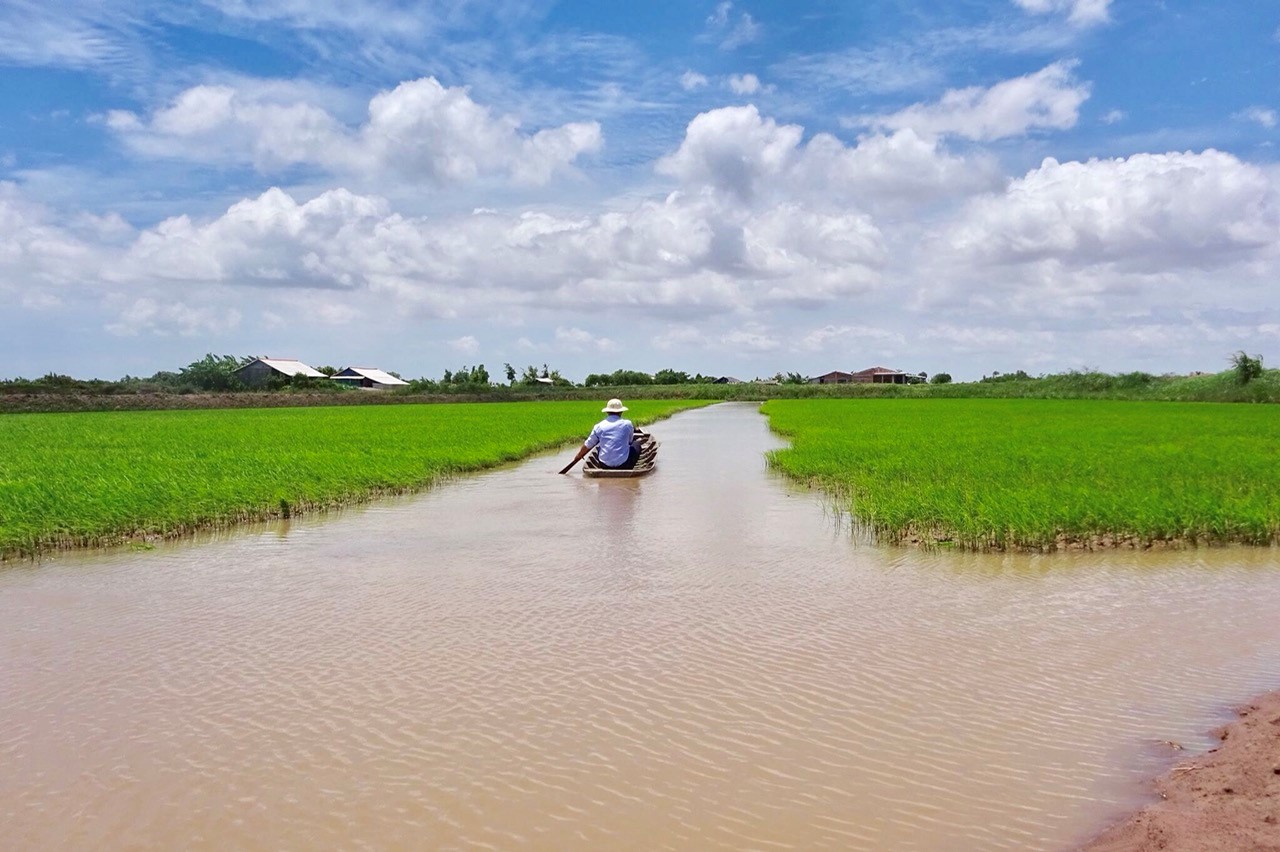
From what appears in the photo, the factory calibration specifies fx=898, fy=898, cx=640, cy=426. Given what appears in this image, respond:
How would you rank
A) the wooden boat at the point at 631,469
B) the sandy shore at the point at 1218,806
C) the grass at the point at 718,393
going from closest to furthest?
the sandy shore at the point at 1218,806, the wooden boat at the point at 631,469, the grass at the point at 718,393

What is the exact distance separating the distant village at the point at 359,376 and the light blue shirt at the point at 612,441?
5669 cm

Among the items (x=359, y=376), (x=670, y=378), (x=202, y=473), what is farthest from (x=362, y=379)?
(x=202, y=473)

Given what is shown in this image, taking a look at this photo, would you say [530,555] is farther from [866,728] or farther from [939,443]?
[939,443]

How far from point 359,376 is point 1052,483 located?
77309 mm

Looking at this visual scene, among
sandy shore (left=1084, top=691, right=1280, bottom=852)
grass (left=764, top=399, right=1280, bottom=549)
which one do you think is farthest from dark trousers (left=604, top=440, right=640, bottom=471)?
sandy shore (left=1084, top=691, right=1280, bottom=852)

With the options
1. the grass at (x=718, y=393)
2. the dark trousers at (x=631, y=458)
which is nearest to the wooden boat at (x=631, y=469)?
the dark trousers at (x=631, y=458)

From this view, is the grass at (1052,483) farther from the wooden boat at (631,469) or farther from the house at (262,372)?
the house at (262,372)

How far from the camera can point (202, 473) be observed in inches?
513

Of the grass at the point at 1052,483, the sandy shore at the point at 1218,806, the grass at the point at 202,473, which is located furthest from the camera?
the grass at the point at 202,473

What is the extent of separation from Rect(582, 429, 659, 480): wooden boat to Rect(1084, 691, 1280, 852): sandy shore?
10.6m

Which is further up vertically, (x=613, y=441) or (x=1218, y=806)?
(x=613, y=441)

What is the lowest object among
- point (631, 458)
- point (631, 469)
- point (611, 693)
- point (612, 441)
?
point (611, 693)

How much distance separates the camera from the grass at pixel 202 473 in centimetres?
917

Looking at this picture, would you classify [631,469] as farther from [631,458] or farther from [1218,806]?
[1218,806]
